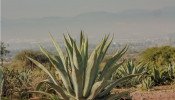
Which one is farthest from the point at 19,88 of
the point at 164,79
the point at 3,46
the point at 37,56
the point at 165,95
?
the point at 37,56

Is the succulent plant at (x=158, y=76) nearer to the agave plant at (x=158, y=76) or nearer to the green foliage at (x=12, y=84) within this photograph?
the agave plant at (x=158, y=76)

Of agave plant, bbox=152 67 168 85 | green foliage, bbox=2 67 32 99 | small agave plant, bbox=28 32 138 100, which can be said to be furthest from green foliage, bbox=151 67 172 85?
small agave plant, bbox=28 32 138 100

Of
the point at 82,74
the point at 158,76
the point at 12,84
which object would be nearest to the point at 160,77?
the point at 158,76

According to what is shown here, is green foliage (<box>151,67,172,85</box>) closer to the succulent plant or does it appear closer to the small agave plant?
the succulent plant

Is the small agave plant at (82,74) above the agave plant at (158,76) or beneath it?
above

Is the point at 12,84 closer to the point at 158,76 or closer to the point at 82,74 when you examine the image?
the point at 82,74

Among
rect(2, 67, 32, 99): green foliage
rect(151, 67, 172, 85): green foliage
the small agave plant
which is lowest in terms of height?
rect(151, 67, 172, 85): green foliage

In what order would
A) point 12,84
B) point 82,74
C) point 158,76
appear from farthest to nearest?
1. point 158,76
2. point 12,84
3. point 82,74

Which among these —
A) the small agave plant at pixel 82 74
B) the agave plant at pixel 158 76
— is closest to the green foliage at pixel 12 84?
the small agave plant at pixel 82 74

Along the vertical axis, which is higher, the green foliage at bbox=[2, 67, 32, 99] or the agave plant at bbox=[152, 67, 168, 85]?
the green foliage at bbox=[2, 67, 32, 99]

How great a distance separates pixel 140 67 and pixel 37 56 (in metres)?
50.4

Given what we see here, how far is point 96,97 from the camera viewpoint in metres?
4.52

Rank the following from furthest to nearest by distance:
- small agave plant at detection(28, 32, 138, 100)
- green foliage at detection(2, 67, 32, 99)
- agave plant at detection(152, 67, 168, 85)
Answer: agave plant at detection(152, 67, 168, 85)
green foliage at detection(2, 67, 32, 99)
small agave plant at detection(28, 32, 138, 100)

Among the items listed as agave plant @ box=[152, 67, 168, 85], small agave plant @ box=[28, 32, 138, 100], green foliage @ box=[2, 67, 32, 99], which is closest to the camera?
small agave plant @ box=[28, 32, 138, 100]
